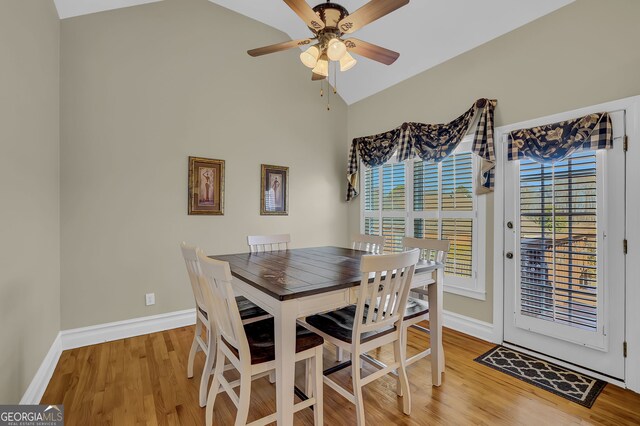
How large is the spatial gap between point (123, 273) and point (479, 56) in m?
4.10

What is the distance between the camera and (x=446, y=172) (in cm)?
327

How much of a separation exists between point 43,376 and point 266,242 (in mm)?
1858

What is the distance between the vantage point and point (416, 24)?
3037 millimetres

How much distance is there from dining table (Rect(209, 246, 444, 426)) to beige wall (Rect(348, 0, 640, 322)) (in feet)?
3.73

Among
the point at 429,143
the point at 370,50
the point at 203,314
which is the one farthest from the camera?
the point at 429,143

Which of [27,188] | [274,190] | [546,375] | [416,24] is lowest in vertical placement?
[546,375]

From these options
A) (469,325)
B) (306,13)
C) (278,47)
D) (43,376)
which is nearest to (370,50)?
(306,13)

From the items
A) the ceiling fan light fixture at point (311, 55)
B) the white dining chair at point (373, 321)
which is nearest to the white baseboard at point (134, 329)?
the white dining chair at point (373, 321)

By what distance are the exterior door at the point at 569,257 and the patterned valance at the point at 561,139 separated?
2.8 inches

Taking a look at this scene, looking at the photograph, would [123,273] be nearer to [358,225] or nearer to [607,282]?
[358,225]

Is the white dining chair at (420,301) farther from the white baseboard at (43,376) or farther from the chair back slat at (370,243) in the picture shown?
the white baseboard at (43,376)

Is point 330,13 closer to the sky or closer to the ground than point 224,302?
closer to the sky

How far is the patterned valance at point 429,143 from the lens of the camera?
2.82 metres

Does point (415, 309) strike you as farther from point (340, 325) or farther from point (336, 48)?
point (336, 48)
